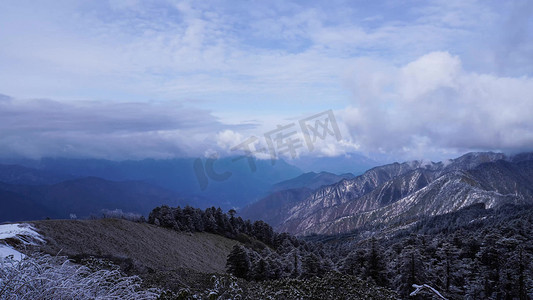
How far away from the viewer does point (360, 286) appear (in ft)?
39.1

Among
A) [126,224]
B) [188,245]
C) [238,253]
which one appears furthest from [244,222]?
[238,253]

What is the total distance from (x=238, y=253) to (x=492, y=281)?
2584 centimetres

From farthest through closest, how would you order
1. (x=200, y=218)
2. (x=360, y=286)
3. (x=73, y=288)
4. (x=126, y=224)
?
(x=200, y=218), (x=126, y=224), (x=360, y=286), (x=73, y=288)

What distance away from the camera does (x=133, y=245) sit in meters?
44.0

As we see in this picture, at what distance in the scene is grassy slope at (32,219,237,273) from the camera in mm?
32591

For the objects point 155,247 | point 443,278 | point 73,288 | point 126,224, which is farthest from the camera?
point 126,224

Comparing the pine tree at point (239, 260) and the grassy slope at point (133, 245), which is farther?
the pine tree at point (239, 260)

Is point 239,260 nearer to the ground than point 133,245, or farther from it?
nearer to the ground

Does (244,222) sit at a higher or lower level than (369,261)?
lower

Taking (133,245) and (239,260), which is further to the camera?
(133,245)

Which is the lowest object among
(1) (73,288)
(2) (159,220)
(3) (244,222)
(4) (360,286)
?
(3) (244,222)

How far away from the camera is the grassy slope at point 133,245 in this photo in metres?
32.6

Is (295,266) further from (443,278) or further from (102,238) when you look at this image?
(102,238)

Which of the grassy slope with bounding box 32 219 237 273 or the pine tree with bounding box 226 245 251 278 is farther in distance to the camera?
the pine tree with bounding box 226 245 251 278
